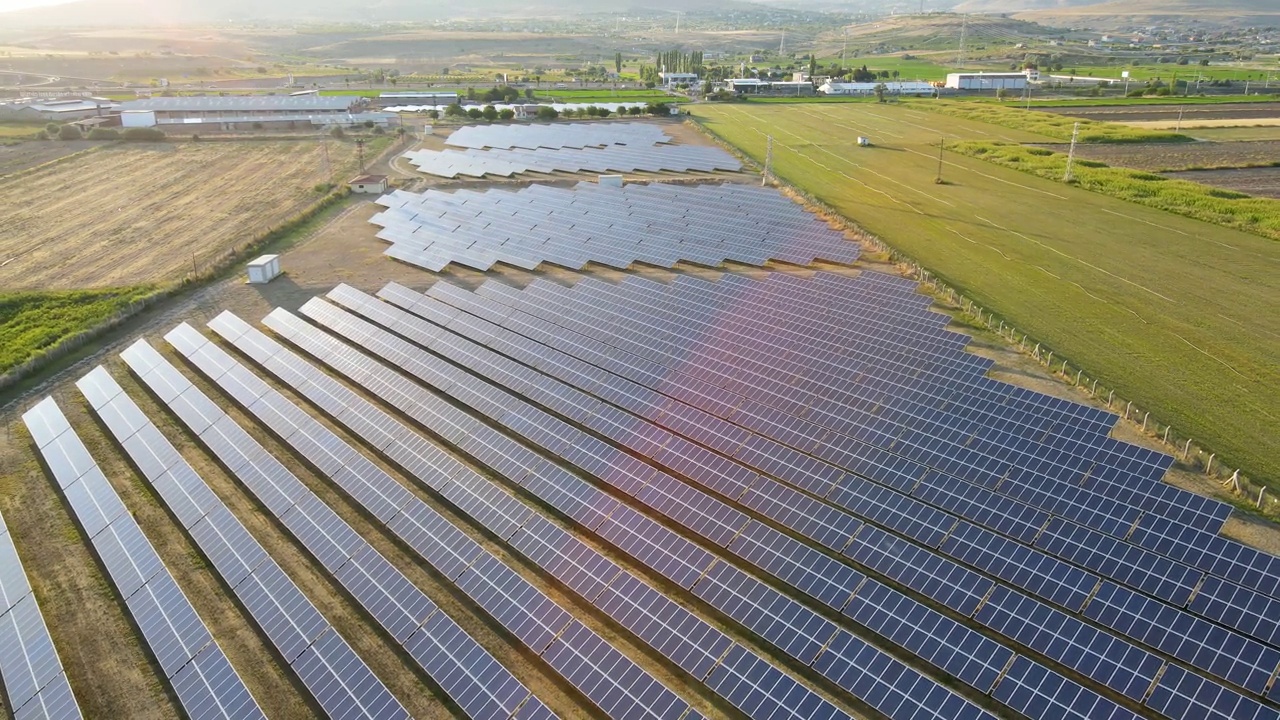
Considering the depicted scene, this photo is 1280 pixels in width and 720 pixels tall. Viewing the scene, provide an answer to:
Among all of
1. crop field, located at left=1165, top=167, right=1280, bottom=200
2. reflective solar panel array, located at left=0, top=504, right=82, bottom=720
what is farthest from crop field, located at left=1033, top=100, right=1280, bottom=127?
reflective solar panel array, located at left=0, top=504, right=82, bottom=720

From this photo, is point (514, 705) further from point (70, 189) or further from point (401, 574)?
point (70, 189)

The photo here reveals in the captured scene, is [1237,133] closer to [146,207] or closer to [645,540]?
[645,540]

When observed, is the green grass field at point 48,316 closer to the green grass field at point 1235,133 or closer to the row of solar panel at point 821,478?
the row of solar panel at point 821,478

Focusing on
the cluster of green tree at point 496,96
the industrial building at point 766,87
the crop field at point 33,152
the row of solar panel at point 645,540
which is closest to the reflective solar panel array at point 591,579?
the row of solar panel at point 645,540

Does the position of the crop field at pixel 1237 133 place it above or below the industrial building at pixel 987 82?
below

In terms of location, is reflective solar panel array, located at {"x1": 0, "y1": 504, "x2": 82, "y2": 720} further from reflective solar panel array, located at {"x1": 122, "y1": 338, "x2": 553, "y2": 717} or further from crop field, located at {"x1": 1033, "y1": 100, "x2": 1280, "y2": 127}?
crop field, located at {"x1": 1033, "y1": 100, "x2": 1280, "y2": 127}

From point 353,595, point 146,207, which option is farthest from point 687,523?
point 146,207
